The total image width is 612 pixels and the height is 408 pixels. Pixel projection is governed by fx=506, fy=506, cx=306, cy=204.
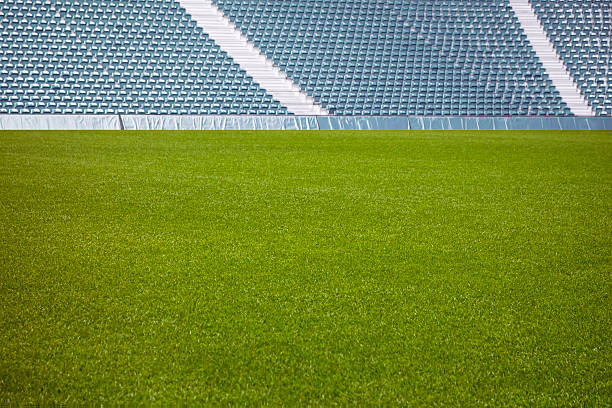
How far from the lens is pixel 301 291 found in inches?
91.1

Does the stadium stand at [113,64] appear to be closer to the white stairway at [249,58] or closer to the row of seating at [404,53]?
the white stairway at [249,58]

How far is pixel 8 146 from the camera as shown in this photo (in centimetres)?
734

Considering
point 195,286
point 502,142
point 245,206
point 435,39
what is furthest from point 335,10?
point 195,286

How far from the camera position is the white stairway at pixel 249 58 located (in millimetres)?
13602

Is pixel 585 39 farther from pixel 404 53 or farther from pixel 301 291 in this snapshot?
pixel 301 291

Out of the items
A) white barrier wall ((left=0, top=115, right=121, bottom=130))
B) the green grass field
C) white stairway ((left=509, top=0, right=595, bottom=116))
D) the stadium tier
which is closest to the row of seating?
the stadium tier

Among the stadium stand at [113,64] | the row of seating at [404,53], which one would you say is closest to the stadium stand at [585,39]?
the row of seating at [404,53]

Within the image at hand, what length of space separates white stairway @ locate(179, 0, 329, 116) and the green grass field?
347 inches

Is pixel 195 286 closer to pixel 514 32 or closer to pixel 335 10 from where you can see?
pixel 335 10

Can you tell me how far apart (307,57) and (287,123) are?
10.1 feet

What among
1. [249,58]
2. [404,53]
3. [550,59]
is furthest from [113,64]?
[550,59]

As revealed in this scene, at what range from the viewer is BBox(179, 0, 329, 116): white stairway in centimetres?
1360

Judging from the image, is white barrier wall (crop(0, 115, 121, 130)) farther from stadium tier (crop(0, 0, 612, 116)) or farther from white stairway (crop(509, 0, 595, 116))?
white stairway (crop(509, 0, 595, 116))

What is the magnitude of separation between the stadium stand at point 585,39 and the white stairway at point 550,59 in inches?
6.9
